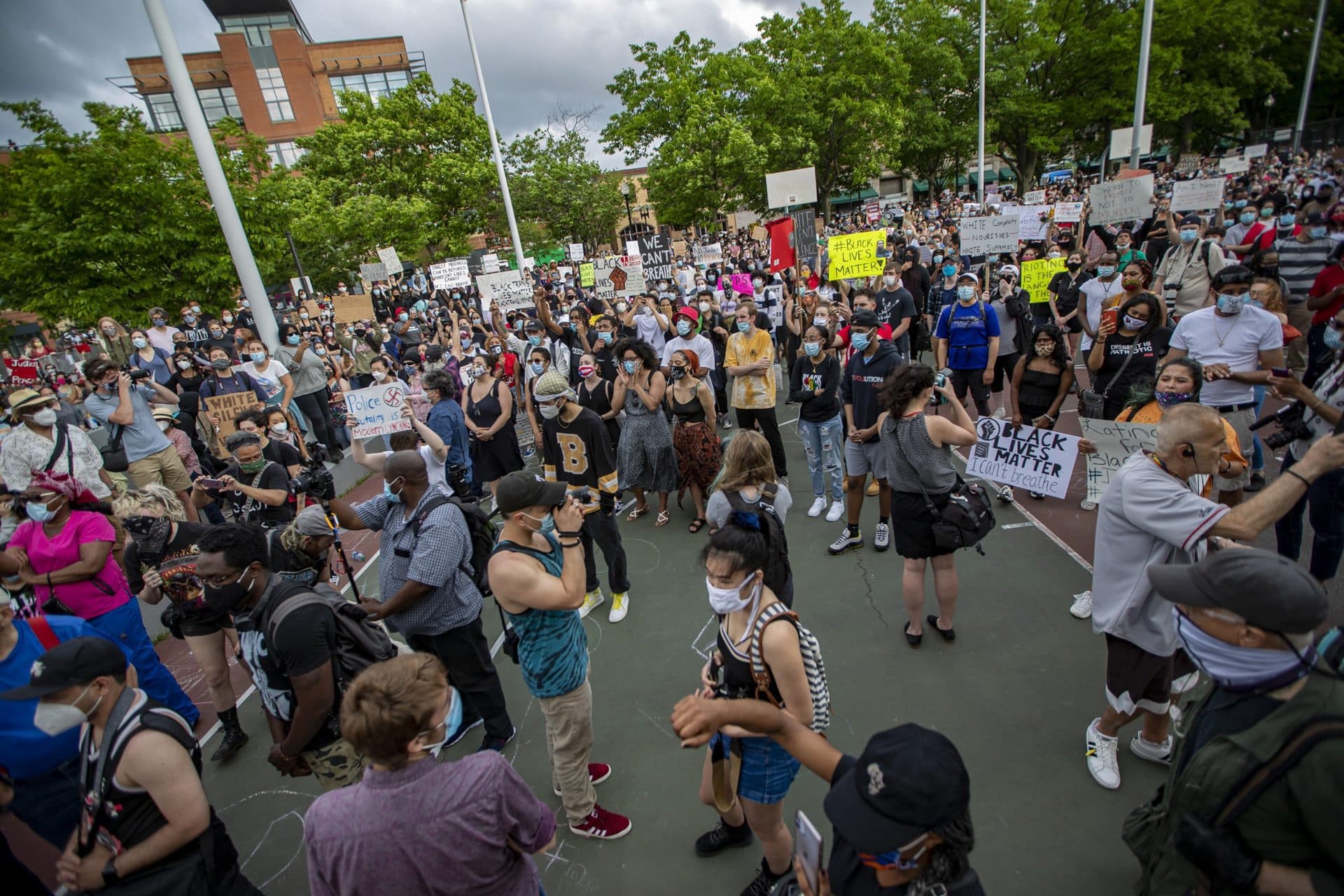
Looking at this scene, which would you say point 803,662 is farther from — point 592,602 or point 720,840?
point 592,602

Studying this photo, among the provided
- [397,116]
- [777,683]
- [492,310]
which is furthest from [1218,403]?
[397,116]

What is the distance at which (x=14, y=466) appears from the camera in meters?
5.28

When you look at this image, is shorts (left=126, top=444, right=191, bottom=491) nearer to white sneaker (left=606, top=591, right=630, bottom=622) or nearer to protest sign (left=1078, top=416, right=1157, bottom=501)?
white sneaker (left=606, top=591, right=630, bottom=622)

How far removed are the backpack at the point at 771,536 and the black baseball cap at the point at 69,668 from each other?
A: 252 centimetres

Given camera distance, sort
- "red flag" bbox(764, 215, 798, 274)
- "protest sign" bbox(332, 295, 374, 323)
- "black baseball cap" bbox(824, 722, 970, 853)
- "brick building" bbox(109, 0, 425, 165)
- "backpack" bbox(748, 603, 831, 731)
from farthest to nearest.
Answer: "brick building" bbox(109, 0, 425, 165) < "protest sign" bbox(332, 295, 374, 323) < "red flag" bbox(764, 215, 798, 274) < "backpack" bbox(748, 603, 831, 731) < "black baseball cap" bbox(824, 722, 970, 853)

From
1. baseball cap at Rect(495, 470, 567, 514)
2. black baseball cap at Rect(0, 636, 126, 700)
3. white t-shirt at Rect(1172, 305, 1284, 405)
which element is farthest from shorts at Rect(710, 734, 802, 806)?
white t-shirt at Rect(1172, 305, 1284, 405)

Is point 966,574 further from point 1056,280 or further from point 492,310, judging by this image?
point 492,310

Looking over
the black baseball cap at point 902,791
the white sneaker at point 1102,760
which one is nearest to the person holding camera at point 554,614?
the black baseball cap at point 902,791

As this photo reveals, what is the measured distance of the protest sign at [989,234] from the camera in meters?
10.9

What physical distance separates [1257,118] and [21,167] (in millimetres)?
63704

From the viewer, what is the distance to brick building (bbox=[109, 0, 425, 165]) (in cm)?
4506

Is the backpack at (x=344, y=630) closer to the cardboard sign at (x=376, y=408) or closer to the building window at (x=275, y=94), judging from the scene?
the cardboard sign at (x=376, y=408)

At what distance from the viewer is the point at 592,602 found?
222 inches

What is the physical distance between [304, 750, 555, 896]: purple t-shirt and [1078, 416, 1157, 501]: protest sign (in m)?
4.50
